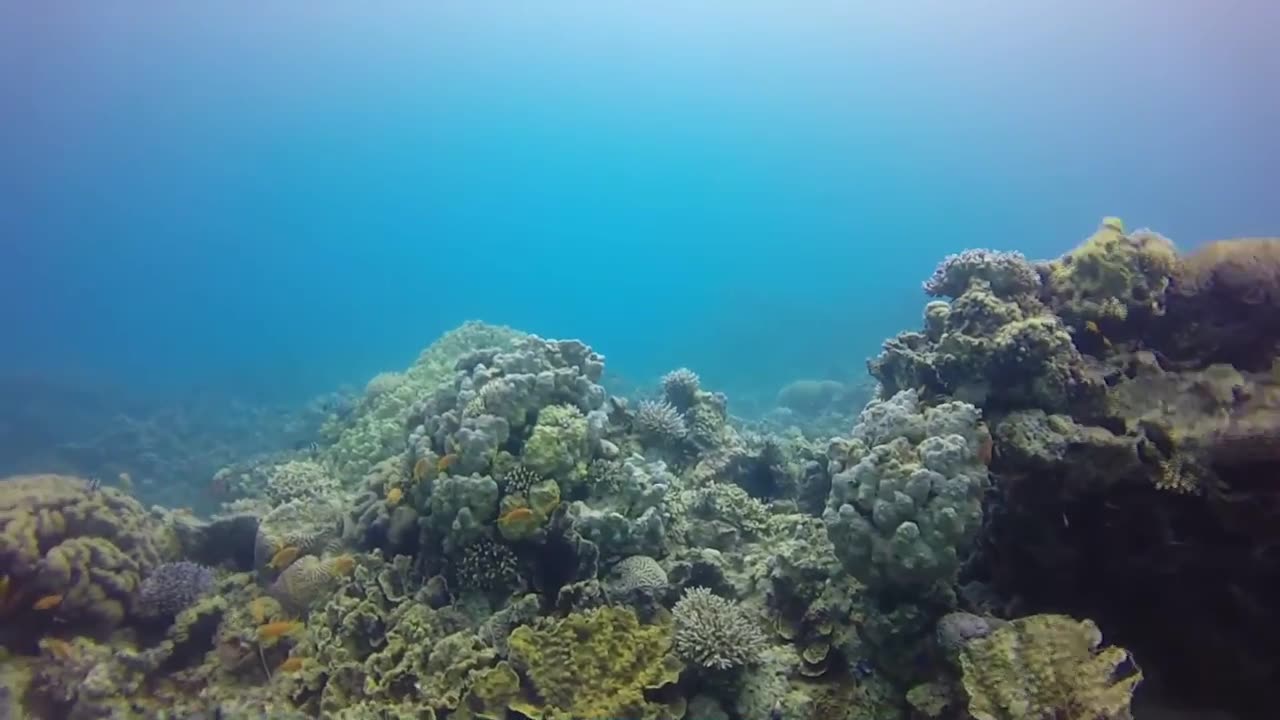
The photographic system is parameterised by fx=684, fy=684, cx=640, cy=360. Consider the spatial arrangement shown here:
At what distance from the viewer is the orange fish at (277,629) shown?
751 cm

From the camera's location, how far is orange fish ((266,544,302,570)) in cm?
845

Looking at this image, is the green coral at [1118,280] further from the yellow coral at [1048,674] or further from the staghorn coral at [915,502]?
the yellow coral at [1048,674]

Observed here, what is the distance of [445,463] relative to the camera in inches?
303

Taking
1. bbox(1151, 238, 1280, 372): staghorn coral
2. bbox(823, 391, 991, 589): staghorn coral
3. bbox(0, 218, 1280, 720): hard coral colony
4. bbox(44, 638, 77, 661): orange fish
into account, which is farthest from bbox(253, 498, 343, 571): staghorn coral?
bbox(1151, 238, 1280, 372): staghorn coral

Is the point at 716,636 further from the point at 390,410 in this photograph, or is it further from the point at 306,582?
the point at 390,410

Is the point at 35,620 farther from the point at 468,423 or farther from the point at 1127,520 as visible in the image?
the point at 1127,520

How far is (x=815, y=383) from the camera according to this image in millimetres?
32094

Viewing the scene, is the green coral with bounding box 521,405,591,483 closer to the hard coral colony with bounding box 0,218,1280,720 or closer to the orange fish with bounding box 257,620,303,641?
the hard coral colony with bounding box 0,218,1280,720

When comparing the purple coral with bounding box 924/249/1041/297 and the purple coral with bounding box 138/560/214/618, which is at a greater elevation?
the purple coral with bounding box 924/249/1041/297

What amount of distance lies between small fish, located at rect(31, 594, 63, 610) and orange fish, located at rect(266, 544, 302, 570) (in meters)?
2.06

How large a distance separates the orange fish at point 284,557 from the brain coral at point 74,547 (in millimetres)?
1584

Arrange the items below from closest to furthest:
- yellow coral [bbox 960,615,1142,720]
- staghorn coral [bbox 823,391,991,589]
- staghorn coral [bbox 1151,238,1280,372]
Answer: yellow coral [bbox 960,615,1142,720] < staghorn coral [bbox 823,391,991,589] < staghorn coral [bbox 1151,238,1280,372]

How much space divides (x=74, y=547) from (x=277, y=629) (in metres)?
2.75

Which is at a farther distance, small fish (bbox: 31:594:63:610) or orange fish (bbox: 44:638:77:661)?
small fish (bbox: 31:594:63:610)
